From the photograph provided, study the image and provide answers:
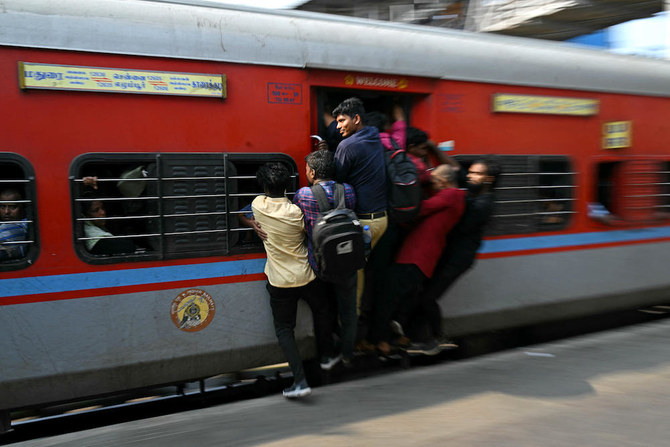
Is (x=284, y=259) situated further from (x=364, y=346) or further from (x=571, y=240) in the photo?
(x=571, y=240)

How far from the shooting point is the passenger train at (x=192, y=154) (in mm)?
3119

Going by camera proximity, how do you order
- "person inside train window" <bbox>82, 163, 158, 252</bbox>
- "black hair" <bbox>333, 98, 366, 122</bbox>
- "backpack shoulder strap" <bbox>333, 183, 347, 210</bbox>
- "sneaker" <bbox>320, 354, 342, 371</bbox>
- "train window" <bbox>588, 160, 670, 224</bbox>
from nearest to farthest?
"person inside train window" <bbox>82, 163, 158, 252</bbox> → "backpack shoulder strap" <bbox>333, 183, 347, 210</bbox> → "black hair" <bbox>333, 98, 366, 122</bbox> → "sneaker" <bbox>320, 354, 342, 371</bbox> → "train window" <bbox>588, 160, 670, 224</bbox>

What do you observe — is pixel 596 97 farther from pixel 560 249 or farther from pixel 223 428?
pixel 223 428

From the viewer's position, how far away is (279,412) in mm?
3535

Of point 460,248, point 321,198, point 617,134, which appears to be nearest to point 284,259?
point 321,198

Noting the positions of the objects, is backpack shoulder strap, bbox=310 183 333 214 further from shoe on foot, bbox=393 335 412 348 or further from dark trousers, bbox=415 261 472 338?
shoe on foot, bbox=393 335 412 348

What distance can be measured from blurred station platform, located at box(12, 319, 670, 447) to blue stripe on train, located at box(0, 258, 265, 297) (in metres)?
0.94

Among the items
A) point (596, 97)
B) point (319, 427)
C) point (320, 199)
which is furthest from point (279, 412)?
point (596, 97)

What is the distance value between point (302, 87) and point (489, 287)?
2.48 meters

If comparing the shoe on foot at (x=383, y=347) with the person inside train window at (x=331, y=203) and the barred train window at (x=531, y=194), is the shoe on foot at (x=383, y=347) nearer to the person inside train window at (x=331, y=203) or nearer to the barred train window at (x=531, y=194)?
the person inside train window at (x=331, y=203)

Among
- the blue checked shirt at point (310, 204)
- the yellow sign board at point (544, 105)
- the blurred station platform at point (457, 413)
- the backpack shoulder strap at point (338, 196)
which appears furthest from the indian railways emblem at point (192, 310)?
the yellow sign board at point (544, 105)

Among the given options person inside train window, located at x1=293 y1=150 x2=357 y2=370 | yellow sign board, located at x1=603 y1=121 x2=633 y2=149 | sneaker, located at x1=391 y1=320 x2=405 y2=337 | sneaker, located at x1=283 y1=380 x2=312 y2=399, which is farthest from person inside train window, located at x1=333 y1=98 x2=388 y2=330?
yellow sign board, located at x1=603 y1=121 x2=633 y2=149

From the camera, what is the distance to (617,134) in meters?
5.43

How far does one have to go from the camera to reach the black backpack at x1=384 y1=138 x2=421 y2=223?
380cm
